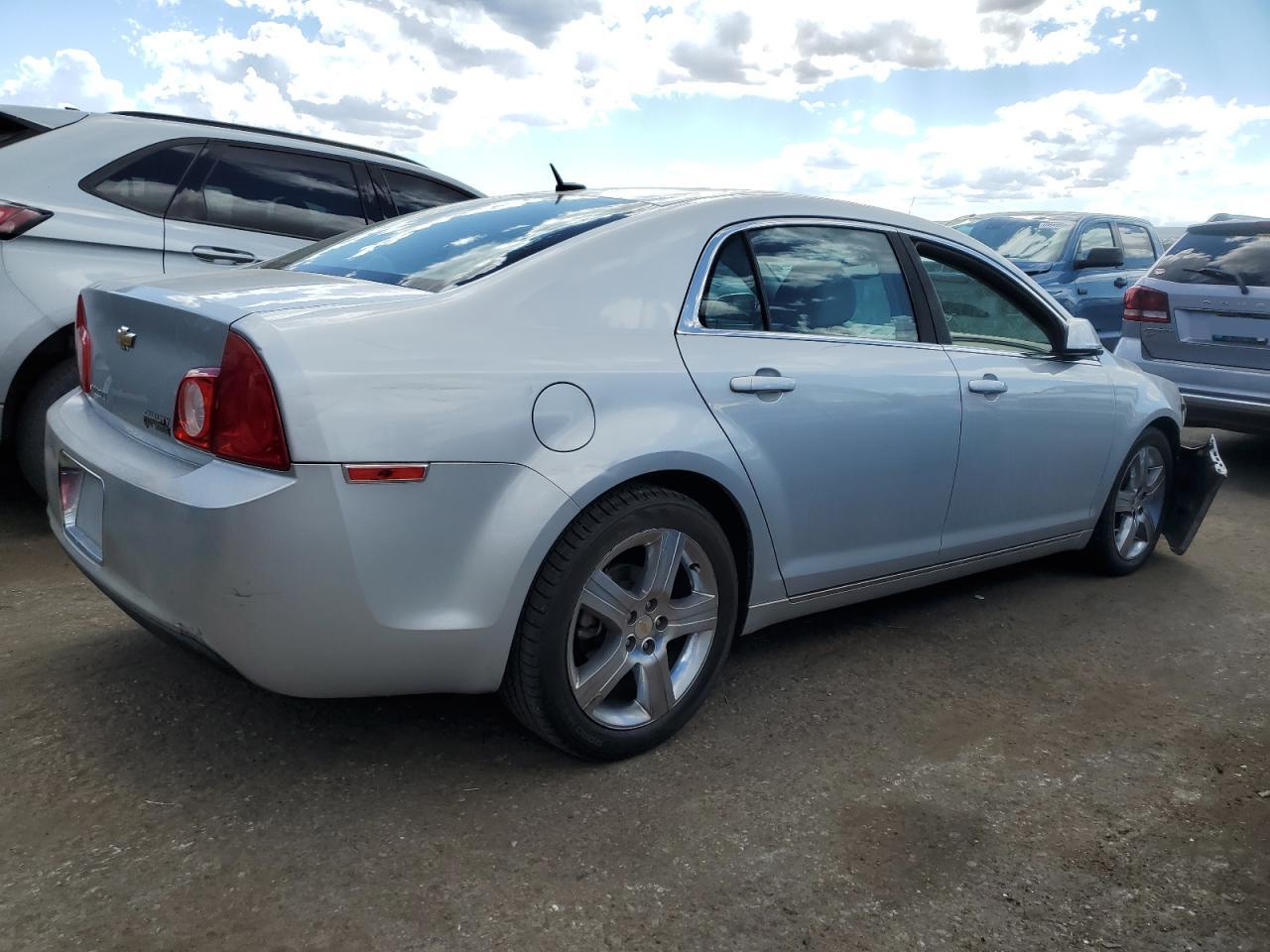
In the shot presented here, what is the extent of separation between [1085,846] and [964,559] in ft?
4.89

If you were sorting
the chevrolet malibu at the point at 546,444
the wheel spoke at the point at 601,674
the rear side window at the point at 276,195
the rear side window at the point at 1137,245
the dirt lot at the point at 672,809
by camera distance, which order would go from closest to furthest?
the dirt lot at the point at 672,809 < the chevrolet malibu at the point at 546,444 < the wheel spoke at the point at 601,674 < the rear side window at the point at 276,195 < the rear side window at the point at 1137,245

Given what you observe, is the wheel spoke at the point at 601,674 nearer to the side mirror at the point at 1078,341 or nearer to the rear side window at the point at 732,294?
the rear side window at the point at 732,294

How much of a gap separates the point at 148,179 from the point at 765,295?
3.14m

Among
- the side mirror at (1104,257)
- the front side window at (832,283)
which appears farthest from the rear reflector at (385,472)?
the side mirror at (1104,257)

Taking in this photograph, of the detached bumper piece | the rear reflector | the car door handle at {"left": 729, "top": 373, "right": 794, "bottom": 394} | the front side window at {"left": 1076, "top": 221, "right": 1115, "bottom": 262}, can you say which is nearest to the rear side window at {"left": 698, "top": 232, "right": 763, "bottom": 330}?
the car door handle at {"left": 729, "top": 373, "right": 794, "bottom": 394}

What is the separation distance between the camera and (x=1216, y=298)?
23.2ft

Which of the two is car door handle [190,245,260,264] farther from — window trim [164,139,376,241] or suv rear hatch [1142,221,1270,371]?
suv rear hatch [1142,221,1270,371]

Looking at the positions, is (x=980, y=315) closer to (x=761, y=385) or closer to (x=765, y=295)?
(x=765, y=295)

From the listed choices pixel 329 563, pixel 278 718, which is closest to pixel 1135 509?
pixel 278 718

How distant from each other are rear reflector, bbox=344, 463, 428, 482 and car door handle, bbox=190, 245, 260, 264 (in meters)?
3.17

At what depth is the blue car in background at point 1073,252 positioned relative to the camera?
10.9 m

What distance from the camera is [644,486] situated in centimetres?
294

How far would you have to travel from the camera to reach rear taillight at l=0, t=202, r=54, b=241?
14.8 ft

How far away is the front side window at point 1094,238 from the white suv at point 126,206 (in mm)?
7426
